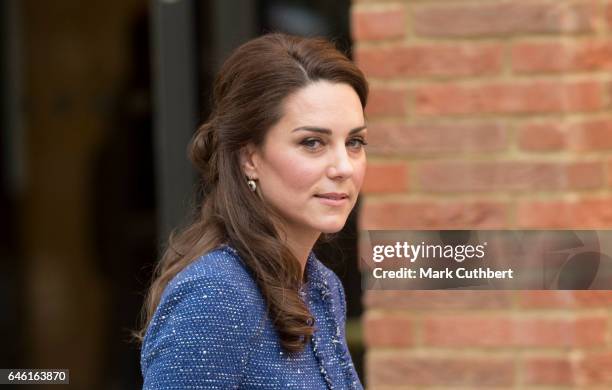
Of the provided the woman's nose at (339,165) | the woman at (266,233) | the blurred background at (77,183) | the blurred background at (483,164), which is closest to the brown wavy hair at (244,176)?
the woman at (266,233)

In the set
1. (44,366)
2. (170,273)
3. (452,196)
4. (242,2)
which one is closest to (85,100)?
(44,366)

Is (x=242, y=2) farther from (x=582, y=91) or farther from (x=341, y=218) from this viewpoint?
(x=341, y=218)

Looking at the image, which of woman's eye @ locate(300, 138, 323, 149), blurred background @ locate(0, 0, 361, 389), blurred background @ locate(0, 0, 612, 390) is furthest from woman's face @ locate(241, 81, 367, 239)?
blurred background @ locate(0, 0, 361, 389)

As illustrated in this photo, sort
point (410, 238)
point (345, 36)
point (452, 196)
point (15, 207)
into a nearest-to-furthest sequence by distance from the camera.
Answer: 1. point (410, 238)
2. point (452, 196)
3. point (345, 36)
4. point (15, 207)

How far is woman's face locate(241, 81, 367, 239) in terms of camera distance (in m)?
2.13

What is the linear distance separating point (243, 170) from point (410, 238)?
3.28 feet

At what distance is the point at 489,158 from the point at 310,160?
127cm

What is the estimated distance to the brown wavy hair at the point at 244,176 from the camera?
206cm

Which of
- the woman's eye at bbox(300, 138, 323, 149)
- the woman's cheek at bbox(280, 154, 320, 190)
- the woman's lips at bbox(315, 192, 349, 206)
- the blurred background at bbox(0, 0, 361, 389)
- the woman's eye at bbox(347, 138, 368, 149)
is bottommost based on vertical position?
the blurred background at bbox(0, 0, 361, 389)

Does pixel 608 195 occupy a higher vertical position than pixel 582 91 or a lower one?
lower

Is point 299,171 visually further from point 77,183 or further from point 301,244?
point 77,183

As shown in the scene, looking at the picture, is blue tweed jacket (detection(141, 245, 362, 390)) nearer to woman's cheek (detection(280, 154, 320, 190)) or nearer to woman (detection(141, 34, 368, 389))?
woman (detection(141, 34, 368, 389))

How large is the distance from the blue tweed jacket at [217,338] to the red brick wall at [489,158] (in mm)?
1280

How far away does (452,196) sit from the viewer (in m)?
3.32
